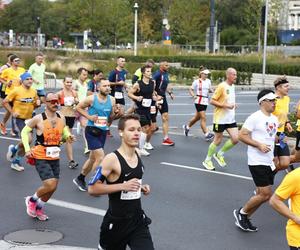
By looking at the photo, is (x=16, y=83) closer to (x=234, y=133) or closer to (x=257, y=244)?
(x=234, y=133)

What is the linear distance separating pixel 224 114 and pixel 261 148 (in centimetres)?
383

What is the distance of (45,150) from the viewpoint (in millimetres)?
7996

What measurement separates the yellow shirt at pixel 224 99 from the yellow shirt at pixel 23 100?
320 cm

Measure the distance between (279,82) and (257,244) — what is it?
3013 mm

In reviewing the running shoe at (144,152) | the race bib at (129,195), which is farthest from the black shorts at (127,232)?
the running shoe at (144,152)

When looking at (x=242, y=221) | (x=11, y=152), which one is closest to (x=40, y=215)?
(x=242, y=221)

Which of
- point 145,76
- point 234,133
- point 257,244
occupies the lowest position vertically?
point 257,244

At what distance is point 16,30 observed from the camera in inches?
3383

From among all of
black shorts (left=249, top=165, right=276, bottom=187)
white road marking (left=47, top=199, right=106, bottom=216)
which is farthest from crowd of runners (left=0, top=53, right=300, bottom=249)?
white road marking (left=47, top=199, right=106, bottom=216)

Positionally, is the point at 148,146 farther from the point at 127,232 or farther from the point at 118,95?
the point at 127,232

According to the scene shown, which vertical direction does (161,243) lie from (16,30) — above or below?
below

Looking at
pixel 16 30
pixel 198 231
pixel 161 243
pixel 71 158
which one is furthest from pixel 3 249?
pixel 16 30

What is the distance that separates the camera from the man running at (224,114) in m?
11.1

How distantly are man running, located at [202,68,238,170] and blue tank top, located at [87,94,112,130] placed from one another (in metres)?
2.31
